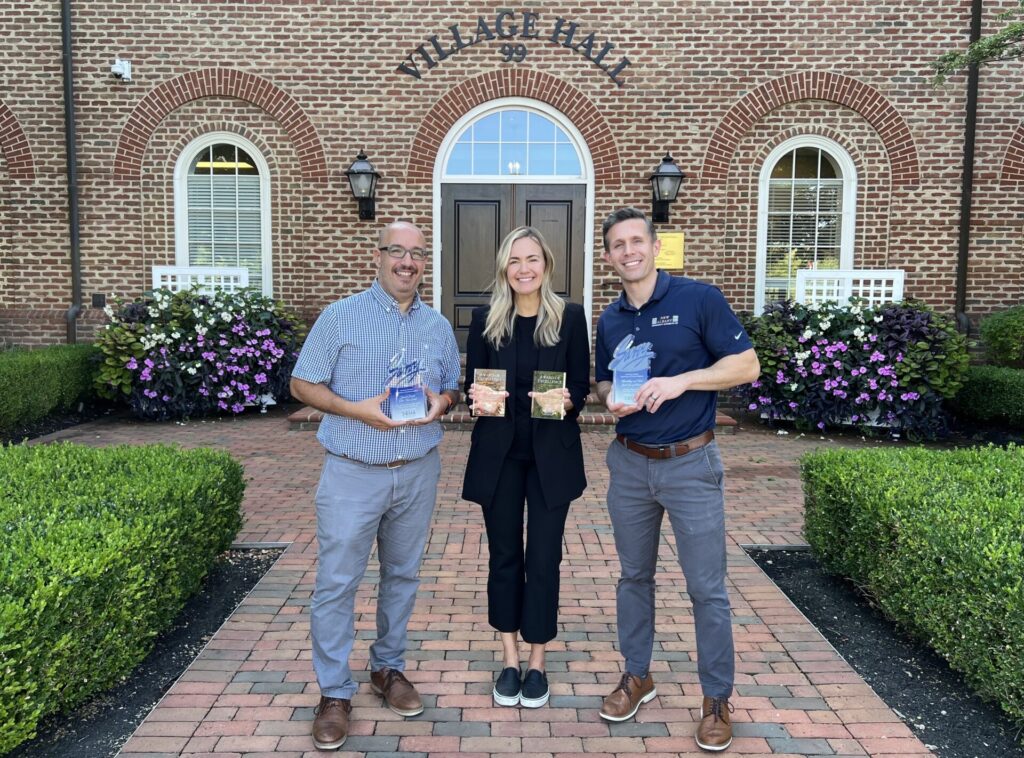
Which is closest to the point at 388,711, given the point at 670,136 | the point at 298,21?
the point at 670,136

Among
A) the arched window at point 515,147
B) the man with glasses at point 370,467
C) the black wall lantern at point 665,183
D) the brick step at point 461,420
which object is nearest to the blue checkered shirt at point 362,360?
the man with glasses at point 370,467

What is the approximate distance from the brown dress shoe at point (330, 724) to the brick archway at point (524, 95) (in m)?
7.94

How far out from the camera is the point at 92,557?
2762 millimetres

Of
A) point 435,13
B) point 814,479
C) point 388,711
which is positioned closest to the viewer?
point 388,711

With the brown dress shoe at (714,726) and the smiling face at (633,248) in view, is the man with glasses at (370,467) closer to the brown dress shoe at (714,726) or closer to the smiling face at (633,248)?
the smiling face at (633,248)

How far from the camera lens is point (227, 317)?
8.82 meters

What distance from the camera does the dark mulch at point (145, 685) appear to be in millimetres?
2693

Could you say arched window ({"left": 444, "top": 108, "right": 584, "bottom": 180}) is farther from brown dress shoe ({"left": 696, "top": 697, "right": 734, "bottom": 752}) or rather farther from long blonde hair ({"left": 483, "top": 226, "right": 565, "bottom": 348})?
brown dress shoe ({"left": 696, "top": 697, "right": 734, "bottom": 752})

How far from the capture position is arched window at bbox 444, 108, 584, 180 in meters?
9.72

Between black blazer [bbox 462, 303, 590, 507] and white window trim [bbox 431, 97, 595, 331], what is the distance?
6754 millimetres

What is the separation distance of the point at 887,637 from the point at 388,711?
7.73 feet

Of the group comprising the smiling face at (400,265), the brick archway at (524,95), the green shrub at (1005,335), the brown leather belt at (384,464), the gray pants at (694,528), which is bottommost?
the gray pants at (694,528)

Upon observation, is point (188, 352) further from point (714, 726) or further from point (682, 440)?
point (714, 726)

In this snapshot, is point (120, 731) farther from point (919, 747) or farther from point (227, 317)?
point (227, 317)
